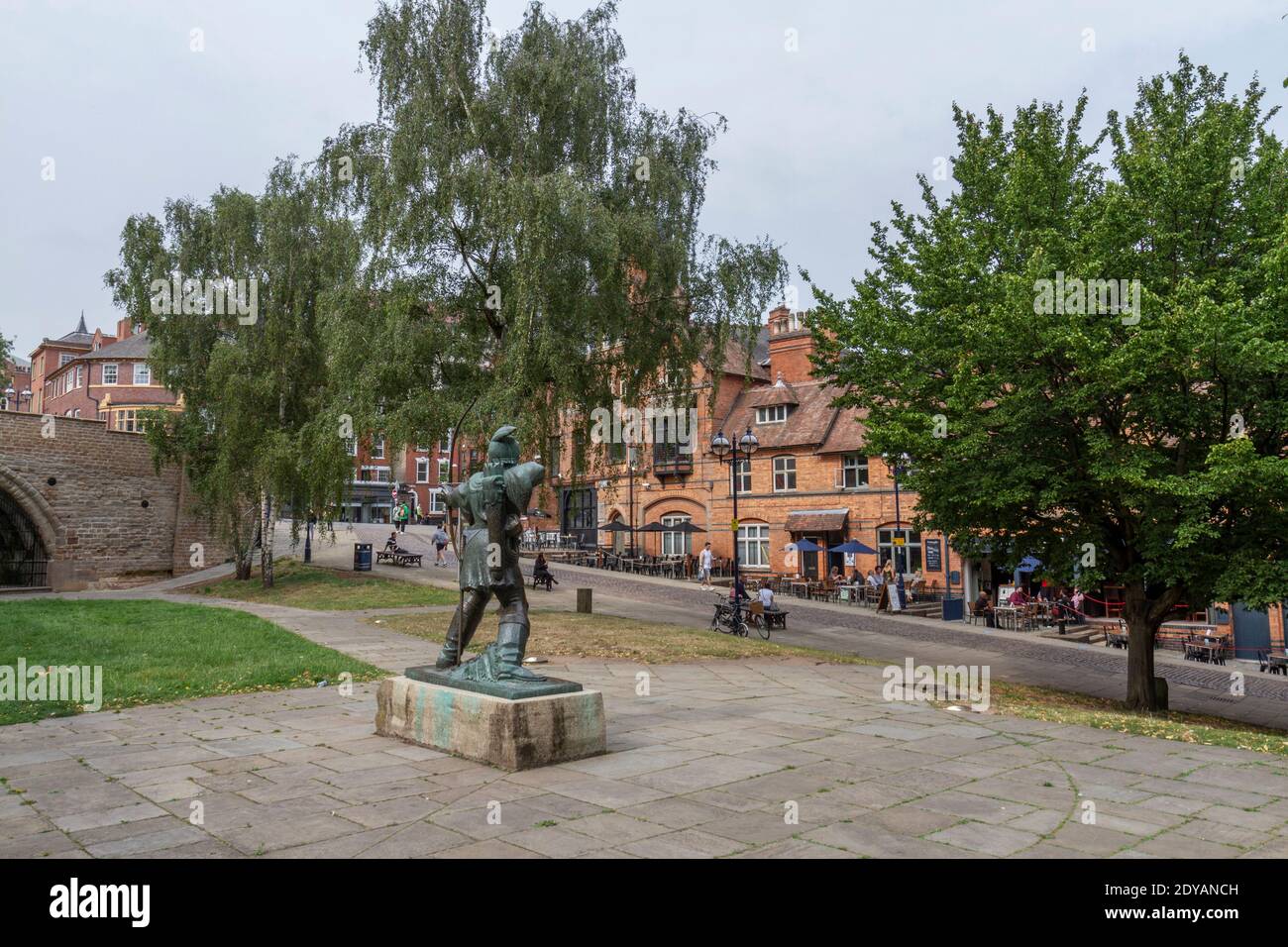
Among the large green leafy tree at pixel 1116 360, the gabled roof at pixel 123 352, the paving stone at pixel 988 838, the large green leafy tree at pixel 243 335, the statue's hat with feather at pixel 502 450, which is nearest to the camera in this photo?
the paving stone at pixel 988 838

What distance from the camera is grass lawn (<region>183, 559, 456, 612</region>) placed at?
76.7 feet

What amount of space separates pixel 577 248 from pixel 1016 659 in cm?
1395

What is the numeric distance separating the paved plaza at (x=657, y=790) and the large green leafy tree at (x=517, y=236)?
10.2m

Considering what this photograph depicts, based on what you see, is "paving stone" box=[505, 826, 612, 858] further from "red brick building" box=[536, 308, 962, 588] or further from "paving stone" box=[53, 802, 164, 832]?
"red brick building" box=[536, 308, 962, 588]

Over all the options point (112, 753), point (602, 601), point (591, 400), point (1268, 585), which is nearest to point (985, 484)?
point (1268, 585)

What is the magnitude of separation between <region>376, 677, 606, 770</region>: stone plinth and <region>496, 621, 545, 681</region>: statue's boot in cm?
28

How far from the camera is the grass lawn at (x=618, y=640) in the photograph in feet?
49.6

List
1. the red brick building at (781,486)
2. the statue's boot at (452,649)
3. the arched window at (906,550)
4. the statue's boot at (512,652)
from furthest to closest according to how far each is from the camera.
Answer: the red brick building at (781,486), the arched window at (906,550), the statue's boot at (452,649), the statue's boot at (512,652)

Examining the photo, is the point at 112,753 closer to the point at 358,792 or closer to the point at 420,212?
the point at 358,792

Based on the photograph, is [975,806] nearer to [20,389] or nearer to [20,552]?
[20,552]

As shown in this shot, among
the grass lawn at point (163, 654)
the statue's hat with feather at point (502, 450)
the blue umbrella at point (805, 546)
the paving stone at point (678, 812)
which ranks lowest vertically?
the grass lawn at point (163, 654)

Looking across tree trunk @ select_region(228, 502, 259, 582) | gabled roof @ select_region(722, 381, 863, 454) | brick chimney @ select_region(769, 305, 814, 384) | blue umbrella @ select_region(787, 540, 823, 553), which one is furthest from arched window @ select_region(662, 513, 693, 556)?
tree trunk @ select_region(228, 502, 259, 582)

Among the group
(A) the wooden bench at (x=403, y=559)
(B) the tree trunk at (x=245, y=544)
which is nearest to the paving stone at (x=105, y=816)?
(B) the tree trunk at (x=245, y=544)

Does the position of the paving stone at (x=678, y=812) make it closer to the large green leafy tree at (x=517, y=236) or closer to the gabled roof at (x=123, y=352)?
the large green leafy tree at (x=517, y=236)
